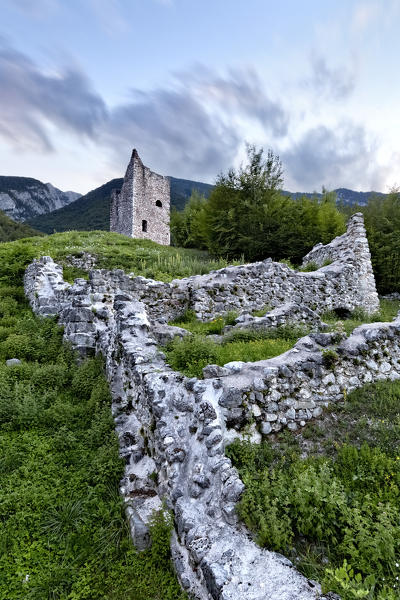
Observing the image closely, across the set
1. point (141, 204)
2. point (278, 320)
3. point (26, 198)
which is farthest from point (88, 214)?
point (278, 320)

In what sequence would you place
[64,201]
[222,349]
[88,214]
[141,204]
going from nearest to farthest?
1. [222,349]
2. [141,204]
3. [88,214]
4. [64,201]

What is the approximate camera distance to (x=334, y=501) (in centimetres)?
306

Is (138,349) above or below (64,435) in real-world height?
above

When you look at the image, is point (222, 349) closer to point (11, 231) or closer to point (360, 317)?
point (360, 317)

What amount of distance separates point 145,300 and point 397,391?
7010mm

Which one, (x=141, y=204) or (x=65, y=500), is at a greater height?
(x=141, y=204)

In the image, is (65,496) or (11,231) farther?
(11,231)

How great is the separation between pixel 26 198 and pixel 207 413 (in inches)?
5627

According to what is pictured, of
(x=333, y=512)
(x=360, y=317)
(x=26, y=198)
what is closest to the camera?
(x=333, y=512)

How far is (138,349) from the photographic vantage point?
237 inches

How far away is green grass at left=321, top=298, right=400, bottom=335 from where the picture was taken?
816 centimetres

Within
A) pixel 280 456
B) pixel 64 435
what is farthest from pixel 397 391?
pixel 64 435

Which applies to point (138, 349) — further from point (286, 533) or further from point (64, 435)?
point (286, 533)

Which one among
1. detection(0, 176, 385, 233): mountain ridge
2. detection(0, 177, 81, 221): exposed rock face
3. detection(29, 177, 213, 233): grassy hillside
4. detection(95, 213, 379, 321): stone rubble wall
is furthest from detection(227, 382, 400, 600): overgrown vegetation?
detection(0, 177, 81, 221): exposed rock face
